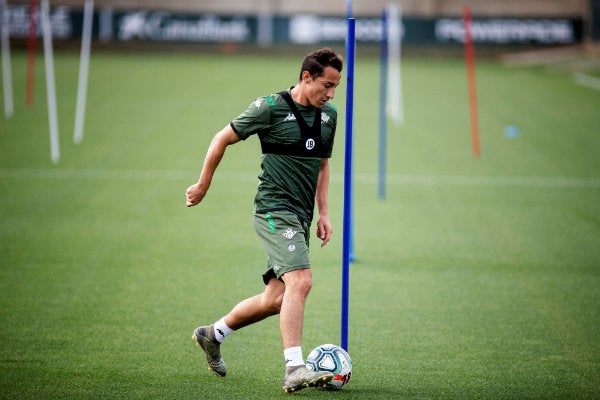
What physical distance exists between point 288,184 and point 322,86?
0.71 m

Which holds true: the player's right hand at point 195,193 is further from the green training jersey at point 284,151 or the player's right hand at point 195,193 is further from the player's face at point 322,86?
the player's face at point 322,86

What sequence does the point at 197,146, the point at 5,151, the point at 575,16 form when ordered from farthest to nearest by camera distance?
1. the point at 575,16
2. the point at 197,146
3. the point at 5,151

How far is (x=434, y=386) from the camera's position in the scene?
18.3ft

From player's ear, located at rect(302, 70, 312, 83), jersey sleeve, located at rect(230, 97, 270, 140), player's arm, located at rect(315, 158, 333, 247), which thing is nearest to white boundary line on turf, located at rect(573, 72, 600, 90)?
player's arm, located at rect(315, 158, 333, 247)

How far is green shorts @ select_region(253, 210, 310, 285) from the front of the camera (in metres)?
5.27

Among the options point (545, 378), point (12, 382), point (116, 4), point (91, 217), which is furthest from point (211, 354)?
point (116, 4)

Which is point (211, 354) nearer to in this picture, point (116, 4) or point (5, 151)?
point (5, 151)

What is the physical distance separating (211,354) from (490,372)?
205 centimetres

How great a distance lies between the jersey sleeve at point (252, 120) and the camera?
5324 mm

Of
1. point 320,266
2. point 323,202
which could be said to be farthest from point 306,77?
point 320,266

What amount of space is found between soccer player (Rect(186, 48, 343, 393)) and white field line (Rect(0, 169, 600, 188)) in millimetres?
7775

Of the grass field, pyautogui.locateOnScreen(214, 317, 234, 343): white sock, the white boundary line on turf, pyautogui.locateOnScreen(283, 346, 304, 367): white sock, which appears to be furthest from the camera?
the white boundary line on turf

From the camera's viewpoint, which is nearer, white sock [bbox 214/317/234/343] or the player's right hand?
the player's right hand

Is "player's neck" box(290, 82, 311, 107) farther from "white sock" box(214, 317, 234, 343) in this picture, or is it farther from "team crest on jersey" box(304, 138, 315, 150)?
"white sock" box(214, 317, 234, 343)
